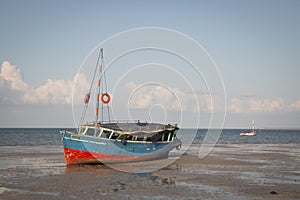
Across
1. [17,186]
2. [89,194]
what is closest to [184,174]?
[89,194]

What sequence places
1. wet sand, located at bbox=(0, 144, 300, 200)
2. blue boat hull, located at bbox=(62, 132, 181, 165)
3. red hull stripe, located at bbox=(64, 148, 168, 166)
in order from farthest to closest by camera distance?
red hull stripe, located at bbox=(64, 148, 168, 166) → blue boat hull, located at bbox=(62, 132, 181, 165) → wet sand, located at bbox=(0, 144, 300, 200)

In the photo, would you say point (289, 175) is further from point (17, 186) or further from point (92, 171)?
point (17, 186)

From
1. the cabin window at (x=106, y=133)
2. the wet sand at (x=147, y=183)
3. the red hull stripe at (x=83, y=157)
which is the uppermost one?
the cabin window at (x=106, y=133)

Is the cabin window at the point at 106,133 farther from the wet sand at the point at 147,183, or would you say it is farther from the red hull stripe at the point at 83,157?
the wet sand at the point at 147,183

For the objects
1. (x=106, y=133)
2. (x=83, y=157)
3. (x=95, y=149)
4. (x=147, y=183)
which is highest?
(x=106, y=133)

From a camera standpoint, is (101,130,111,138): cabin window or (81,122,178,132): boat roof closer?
(101,130,111,138): cabin window

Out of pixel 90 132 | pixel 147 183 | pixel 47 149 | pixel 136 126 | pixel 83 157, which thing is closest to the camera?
pixel 147 183

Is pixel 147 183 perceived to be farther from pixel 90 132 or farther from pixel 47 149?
pixel 47 149

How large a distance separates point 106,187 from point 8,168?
1278 cm

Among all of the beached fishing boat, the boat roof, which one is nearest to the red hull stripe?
the beached fishing boat

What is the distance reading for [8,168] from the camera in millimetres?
29906

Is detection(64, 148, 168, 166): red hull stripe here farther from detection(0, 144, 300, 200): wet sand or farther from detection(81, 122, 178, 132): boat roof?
detection(81, 122, 178, 132): boat roof

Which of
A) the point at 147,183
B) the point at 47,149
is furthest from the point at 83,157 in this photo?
the point at 47,149

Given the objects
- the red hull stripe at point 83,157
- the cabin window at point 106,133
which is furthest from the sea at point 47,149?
the cabin window at point 106,133
